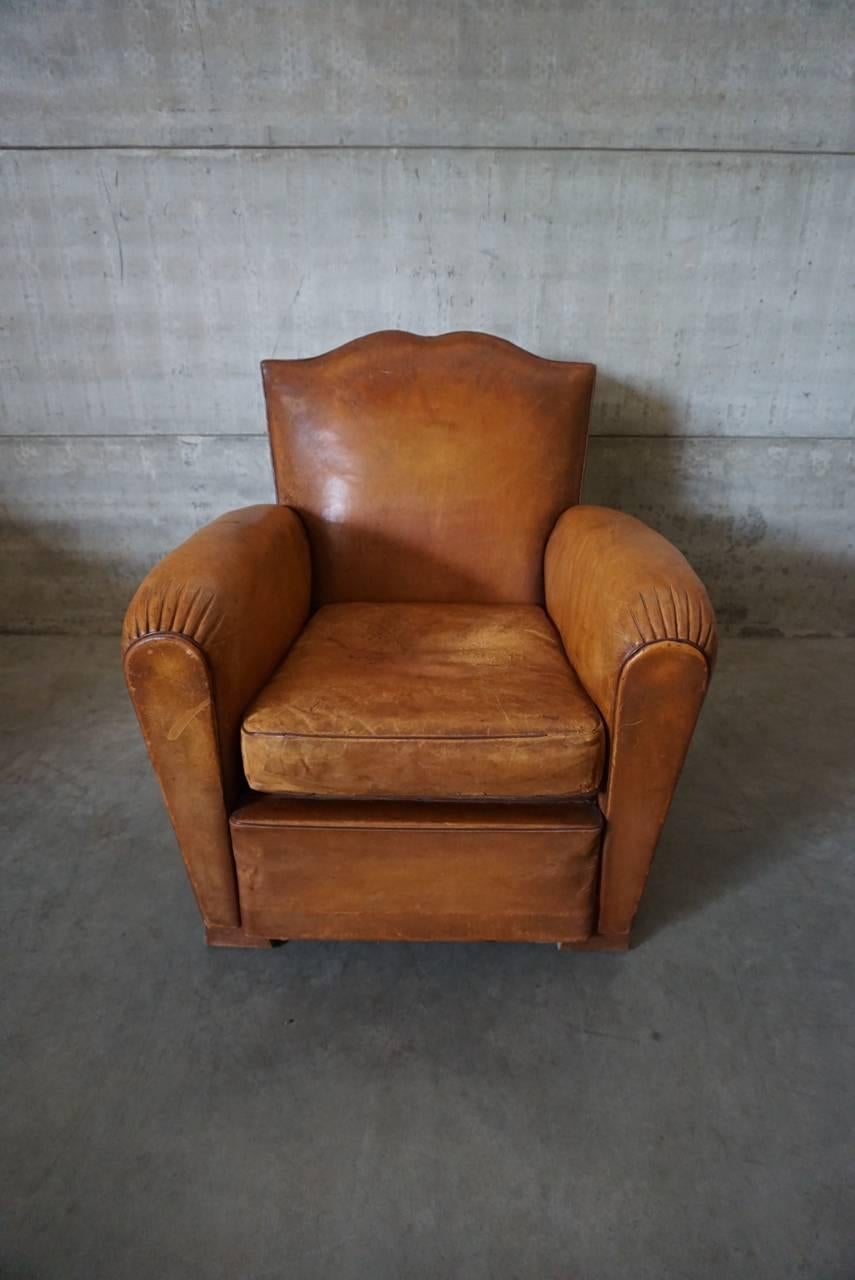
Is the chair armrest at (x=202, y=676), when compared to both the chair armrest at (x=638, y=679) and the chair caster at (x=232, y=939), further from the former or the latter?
the chair armrest at (x=638, y=679)

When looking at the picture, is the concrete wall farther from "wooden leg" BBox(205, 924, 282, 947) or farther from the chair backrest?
"wooden leg" BBox(205, 924, 282, 947)

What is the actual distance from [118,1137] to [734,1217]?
0.79m

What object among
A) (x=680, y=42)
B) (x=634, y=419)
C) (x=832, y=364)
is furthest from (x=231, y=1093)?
(x=680, y=42)

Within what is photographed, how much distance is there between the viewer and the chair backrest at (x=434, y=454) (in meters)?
1.71

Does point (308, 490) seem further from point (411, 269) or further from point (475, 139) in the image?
point (475, 139)

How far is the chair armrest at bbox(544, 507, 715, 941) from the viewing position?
1.11 m

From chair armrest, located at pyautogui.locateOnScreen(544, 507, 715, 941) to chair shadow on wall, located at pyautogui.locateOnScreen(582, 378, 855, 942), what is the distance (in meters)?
0.24

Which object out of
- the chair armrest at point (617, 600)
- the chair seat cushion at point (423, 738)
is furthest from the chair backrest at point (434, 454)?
the chair seat cushion at point (423, 738)

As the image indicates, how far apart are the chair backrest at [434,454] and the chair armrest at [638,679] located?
40 cm

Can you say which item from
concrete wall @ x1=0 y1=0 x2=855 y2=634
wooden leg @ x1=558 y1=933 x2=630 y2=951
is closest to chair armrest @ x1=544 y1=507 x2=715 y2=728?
wooden leg @ x1=558 y1=933 x2=630 y2=951

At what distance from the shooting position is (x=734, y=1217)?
93 centimetres

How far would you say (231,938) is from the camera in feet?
4.33

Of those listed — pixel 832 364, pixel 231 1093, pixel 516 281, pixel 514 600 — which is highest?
pixel 516 281

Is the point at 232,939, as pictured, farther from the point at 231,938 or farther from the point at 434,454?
the point at 434,454
